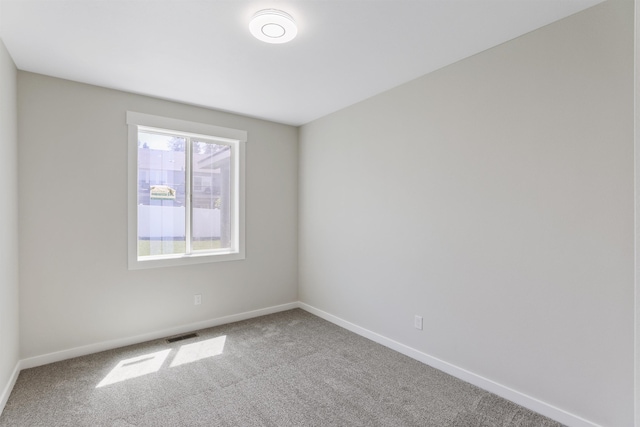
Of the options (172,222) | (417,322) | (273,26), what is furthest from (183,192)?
(417,322)

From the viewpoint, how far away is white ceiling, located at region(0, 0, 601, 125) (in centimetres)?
190

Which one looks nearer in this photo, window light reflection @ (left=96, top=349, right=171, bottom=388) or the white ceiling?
the white ceiling

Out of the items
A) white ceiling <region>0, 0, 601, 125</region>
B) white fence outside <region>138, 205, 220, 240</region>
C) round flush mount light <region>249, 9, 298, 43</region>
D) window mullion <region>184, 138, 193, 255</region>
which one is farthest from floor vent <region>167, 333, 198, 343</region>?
round flush mount light <region>249, 9, 298, 43</region>

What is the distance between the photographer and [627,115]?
5.82 ft

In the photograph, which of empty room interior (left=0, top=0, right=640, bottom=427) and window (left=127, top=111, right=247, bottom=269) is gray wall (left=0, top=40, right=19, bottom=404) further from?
window (left=127, top=111, right=247, bottom=269)

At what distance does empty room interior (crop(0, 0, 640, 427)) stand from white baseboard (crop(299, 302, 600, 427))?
0.05 feet

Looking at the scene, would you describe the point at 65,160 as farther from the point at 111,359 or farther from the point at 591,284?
the point at 591,284

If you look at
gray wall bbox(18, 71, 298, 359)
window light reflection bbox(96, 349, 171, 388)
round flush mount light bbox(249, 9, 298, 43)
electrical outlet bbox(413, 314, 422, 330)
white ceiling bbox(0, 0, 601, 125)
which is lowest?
window light reflection bbox(96, 349, 171, 388)

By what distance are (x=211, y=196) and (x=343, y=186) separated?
1.65m

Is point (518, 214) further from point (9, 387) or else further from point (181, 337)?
point (9, 387)

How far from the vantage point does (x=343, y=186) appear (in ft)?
12.3

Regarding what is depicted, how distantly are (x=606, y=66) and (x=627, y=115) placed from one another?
0.33 m

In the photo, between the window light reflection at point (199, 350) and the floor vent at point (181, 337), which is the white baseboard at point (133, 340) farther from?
the window light reflection at point (199, 350)

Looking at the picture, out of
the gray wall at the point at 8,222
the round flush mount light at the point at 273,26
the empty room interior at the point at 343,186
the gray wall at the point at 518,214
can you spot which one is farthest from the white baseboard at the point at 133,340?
the round flush mount light at the point at 273,26
